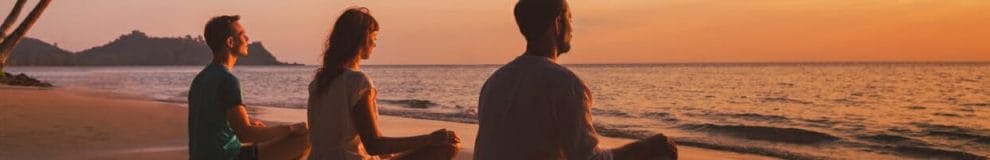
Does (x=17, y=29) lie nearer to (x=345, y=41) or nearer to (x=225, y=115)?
(x=225, y=115)

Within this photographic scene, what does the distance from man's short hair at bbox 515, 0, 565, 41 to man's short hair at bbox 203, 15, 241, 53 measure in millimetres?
1767

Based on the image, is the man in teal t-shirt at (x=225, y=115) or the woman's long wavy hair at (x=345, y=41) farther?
the man in teal t-shirt at (x=225, y=115)

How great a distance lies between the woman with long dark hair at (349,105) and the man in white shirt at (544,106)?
58cm

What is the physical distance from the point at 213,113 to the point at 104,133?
863cm

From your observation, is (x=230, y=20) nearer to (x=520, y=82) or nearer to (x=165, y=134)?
(x=520, y=82)

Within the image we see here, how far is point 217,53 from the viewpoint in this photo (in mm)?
4383

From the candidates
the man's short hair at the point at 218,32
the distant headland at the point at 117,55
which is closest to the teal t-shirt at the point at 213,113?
the man's short hair at the point at 218,32

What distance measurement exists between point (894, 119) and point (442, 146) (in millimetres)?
20595

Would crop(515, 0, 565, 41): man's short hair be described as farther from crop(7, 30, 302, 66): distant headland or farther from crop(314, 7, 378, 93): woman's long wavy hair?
crop(7, 30, 302, 66): distant headland

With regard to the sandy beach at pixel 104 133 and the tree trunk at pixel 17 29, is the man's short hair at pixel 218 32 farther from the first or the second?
the sandy beach at pixel 104 133

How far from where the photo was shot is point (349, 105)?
3.78m

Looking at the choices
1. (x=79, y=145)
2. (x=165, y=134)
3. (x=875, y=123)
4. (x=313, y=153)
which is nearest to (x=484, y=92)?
(x=313, y=153)

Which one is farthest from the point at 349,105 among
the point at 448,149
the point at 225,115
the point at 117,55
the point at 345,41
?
the point at 117,55

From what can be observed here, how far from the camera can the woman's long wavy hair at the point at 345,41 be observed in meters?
3.81
